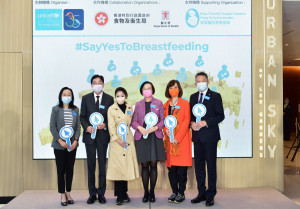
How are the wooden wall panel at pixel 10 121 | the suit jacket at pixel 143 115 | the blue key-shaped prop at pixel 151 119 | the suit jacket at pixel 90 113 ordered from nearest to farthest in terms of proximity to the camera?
the blue key-shaped prop at pixel 151 119, the suit jacket at pixel 143 115, the suit jacket at pixel 90 113, the wooden wall panel at pixel 10 121

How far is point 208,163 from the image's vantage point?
12.7 feet

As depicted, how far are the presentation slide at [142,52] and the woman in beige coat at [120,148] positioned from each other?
0.90 metres

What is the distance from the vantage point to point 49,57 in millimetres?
4711

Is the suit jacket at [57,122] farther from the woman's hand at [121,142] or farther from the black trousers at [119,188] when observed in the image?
the black trousers at [119,188]

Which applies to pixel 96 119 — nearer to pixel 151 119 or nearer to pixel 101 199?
pixel 151 119

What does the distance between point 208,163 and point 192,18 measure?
2.18 m

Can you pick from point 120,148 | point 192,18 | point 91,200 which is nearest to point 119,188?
point 91,200

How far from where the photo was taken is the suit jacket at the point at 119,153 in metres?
3.80

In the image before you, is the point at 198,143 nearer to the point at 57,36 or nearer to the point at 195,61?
the point at 195,61

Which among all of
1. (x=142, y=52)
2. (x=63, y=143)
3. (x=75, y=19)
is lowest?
(x=63, y=143)

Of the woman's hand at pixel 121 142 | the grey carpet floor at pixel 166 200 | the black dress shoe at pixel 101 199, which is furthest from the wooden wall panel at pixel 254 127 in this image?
the woman's hand at pixel 121 142

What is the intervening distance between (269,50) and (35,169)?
391 cm

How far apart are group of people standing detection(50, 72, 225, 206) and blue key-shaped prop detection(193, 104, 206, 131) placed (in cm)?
7

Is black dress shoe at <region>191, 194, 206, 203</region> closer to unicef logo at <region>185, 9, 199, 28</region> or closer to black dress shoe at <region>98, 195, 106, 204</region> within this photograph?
black dress shoe at <region>98, 195, 106, 204</region>
